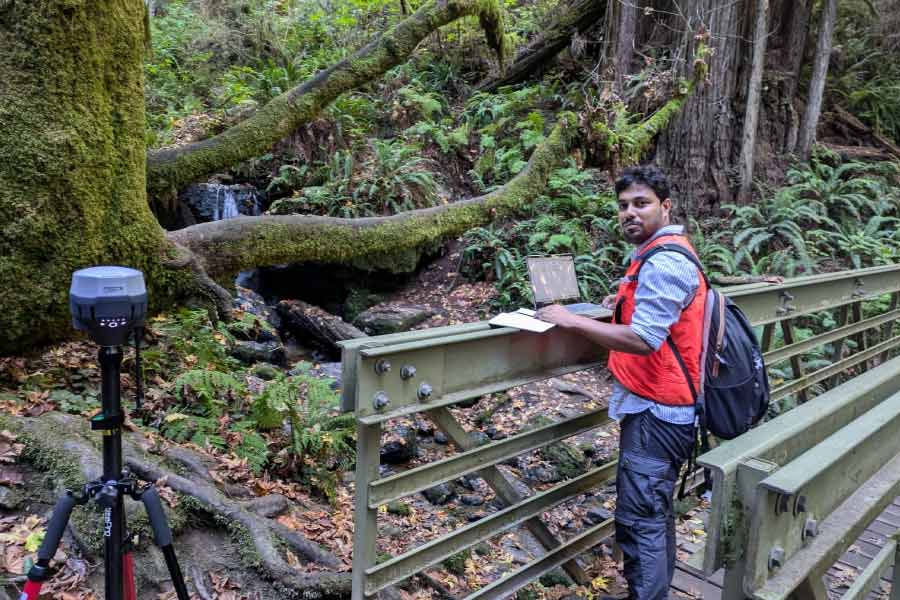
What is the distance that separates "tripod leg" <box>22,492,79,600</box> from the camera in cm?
197

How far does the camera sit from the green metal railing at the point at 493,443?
1.80 meters

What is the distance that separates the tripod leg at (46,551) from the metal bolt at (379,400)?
3.44 feet

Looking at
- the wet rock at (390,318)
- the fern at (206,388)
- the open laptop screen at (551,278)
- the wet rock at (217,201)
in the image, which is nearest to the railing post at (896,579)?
the open laptop screen at (551,278)

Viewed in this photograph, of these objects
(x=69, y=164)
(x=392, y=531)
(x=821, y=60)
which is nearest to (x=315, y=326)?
(x=392, y=531)

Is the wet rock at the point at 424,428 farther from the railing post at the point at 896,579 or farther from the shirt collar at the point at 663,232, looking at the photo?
the railing post at the point at 896,579

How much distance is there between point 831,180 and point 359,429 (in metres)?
12.6

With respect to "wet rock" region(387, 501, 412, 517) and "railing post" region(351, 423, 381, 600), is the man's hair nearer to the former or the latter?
"railing post" region(351, 423, 381, 600)

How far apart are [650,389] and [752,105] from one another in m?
10.9

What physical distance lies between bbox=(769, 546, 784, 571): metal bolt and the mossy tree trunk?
134 inches

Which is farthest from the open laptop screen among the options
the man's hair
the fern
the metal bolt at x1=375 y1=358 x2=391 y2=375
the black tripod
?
the fern

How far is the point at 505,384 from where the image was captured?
9.36 feet

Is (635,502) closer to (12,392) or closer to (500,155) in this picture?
(12,392)

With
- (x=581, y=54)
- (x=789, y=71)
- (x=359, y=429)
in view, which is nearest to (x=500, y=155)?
(x=581, y=54)

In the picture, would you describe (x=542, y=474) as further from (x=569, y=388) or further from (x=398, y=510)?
(x=569, y=388)
